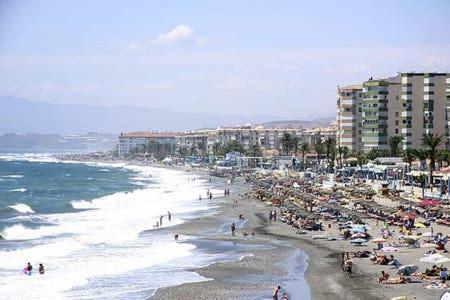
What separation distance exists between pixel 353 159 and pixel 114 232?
52.5 metres

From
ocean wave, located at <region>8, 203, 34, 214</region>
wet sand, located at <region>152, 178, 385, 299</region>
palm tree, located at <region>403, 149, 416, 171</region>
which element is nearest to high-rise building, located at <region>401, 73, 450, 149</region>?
palm tree, located at <region>403, 149, 416, 171</region>

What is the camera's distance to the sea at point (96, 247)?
30.9 metres

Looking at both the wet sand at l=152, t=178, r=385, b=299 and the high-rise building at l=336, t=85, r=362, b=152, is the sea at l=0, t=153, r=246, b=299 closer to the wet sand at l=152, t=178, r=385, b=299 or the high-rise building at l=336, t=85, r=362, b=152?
the wet sand at l=152, t=178, r=385, b=299

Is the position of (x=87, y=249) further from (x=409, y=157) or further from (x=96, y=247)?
(x=409, y=157)

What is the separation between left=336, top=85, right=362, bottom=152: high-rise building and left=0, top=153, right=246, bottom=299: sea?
124 feet

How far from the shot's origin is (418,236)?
40.3 m

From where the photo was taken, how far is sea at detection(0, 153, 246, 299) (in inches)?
1218

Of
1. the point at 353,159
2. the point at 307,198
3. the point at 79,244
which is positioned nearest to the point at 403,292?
the point at 79,244

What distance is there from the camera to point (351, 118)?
11431 cm

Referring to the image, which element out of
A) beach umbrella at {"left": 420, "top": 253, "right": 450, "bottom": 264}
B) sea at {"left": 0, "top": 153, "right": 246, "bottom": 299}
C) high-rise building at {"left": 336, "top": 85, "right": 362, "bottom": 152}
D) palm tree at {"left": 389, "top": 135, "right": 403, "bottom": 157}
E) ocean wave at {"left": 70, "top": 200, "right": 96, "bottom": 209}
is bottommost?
ocean wave at {"left": 70, "top": 200, "right": 96, "bottom": 209}

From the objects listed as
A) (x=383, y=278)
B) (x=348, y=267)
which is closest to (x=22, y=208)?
(x=348, y=267)

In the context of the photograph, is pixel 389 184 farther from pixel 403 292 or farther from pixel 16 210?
pixel 403 292

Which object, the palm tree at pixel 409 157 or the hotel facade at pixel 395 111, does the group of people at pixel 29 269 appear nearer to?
the palm tree at pixel 409 157

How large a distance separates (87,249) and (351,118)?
77790mm
